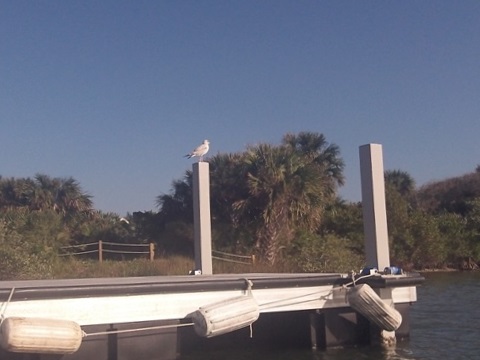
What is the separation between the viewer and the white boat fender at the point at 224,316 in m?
9.23

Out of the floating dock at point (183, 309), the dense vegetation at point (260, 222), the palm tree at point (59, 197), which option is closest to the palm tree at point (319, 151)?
the dense vegetation at point (260, 222)

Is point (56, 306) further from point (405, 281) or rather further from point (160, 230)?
point (160, 230)

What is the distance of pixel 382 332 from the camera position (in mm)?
11461

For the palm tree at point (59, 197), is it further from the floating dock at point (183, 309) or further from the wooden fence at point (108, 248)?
the floating dock at point (183, 309)

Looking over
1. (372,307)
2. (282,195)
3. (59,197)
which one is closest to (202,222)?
(372,307)

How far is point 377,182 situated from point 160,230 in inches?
766

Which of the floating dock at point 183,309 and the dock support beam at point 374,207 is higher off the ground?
the dock support beam at point 374,207

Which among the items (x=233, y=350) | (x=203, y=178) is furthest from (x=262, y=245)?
(x=233, y=350)

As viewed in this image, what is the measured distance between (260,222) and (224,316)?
17668mm

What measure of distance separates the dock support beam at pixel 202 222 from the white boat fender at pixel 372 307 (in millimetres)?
3535

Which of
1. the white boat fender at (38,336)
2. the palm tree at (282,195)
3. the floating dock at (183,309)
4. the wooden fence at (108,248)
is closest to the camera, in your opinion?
the white boat fender at (38,336)

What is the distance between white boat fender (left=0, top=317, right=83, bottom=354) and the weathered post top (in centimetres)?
565

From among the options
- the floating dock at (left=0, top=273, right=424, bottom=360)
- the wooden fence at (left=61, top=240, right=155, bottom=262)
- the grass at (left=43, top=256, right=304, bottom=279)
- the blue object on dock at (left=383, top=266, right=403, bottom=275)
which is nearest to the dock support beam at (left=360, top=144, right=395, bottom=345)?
the blue object on dock at (left=383, top=266, right=403, bottom=275)

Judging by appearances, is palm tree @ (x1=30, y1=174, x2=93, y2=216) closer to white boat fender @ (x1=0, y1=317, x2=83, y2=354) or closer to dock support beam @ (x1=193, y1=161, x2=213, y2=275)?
dock support beam @ (x1=193, y1=161, x2=213, y2=275)
